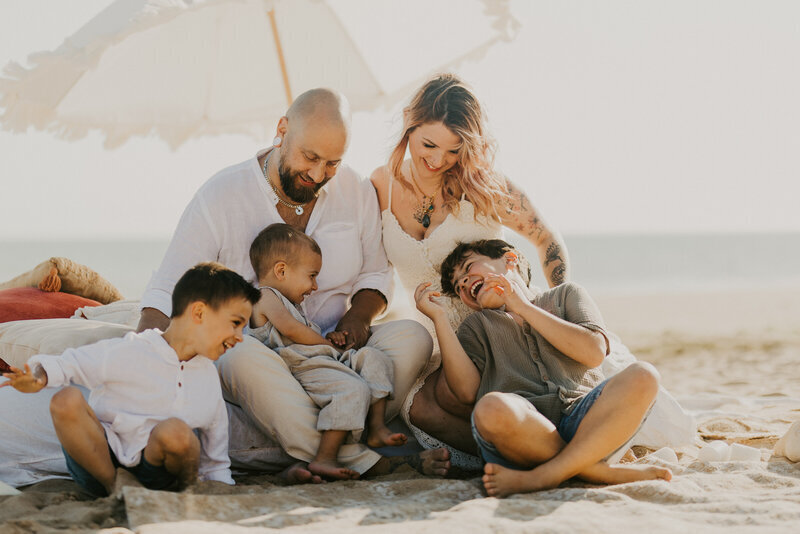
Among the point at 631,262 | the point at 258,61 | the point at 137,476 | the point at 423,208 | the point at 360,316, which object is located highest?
the point at 631,262

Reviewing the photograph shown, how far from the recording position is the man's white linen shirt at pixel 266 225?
369 centimetres

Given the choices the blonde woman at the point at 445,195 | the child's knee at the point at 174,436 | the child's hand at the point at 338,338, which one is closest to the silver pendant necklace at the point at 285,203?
the blonde woman at the point at 445,195

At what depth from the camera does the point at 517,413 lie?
9.07 ft

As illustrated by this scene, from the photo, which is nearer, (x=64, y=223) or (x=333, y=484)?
(x=333, y=484)

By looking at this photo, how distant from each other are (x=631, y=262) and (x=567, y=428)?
2842 centimetres

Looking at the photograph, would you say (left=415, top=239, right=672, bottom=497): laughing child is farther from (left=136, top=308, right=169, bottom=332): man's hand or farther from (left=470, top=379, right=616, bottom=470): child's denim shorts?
(left=136, top=308, right=169, bottom=332): man's hand

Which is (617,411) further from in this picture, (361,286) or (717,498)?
(361,286)

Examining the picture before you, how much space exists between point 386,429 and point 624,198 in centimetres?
4417

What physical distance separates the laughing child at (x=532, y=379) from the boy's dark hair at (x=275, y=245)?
0.60 meters

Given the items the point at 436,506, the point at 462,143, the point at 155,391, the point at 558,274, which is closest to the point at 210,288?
the point at 155,391

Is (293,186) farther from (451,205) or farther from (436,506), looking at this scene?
(436,506)

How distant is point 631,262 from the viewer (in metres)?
30.2

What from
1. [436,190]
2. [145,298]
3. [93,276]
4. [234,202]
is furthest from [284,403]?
[93,276]

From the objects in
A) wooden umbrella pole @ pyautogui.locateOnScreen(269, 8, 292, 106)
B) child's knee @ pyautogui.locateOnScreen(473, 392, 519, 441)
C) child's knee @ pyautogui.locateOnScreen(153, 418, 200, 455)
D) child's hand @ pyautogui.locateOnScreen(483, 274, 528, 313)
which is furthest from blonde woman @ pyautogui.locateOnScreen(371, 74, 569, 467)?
wooden umbrella pole @ pyautogui.locateOnScreen(269, 8, 292, 106)
